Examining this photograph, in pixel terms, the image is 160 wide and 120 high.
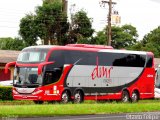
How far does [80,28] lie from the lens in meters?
71.4

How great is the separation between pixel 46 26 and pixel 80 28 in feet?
13.7

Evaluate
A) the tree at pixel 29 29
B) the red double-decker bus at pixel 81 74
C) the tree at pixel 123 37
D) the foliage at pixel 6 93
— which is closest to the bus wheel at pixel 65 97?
the red double-decker bus at pixel 81 74

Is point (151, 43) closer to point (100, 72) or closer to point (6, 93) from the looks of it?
point (100, 72)

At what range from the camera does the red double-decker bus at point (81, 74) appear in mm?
35688

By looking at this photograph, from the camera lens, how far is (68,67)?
36.7 metres

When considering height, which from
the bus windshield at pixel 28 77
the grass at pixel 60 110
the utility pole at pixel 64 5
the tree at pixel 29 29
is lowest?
the grass at pixel 60 110

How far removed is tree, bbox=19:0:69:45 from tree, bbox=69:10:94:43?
0.92 meters

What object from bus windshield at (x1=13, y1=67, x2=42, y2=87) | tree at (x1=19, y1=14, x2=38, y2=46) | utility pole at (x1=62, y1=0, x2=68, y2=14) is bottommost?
bus windshield at (x1=13, y1=67, x2=42, y2=87)

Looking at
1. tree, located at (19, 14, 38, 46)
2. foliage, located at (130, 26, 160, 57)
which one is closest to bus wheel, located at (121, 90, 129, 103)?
tree, located at (19, 14, 38, 46)

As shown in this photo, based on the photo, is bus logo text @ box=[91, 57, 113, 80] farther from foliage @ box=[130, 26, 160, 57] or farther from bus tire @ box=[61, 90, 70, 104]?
foliage @ box=[130, 26, 160, 57]

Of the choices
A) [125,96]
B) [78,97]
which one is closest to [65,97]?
[78,97]

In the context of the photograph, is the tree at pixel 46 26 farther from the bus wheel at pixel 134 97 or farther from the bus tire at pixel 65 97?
the bus tire at pixel 65 97

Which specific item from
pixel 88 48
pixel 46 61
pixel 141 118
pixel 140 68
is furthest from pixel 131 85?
pixel 141 118

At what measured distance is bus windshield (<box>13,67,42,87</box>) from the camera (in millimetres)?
35594
